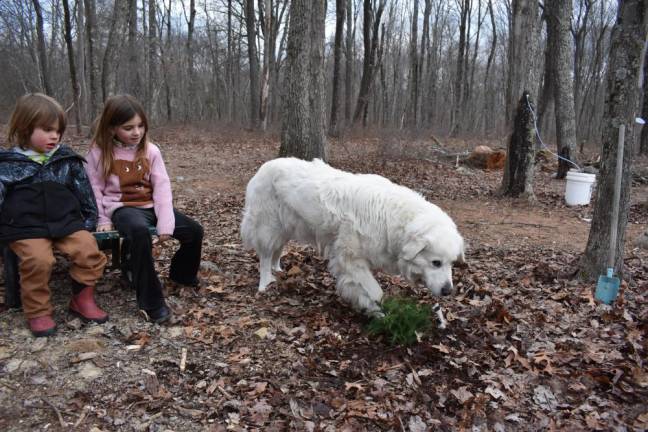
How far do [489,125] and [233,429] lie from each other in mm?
41837

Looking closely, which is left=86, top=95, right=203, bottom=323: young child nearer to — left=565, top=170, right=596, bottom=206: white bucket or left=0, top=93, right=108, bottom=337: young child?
left=0, top=93, right=108, bottom=337: young child

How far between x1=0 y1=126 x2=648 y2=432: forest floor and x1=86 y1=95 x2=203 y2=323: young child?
361 mm

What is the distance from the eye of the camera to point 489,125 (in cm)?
4091

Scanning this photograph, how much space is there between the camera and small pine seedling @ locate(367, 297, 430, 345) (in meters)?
3.70

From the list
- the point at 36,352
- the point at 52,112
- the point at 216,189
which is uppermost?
the point at 52,112

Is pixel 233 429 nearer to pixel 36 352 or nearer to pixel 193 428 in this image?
pixel 193 428

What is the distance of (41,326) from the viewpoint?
11.3 ft

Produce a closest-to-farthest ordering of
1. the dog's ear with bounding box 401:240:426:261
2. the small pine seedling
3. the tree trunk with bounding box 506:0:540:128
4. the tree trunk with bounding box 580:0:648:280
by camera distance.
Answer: the small pine seedling → the dog's ear with bounding box 401:240:426:261 → the tree trunk with bounding box 580:0:648:280 → the tree trunk with bounding box 506:0:540:128

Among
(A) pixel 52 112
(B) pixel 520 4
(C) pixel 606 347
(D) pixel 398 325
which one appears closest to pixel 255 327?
(D) pixel 398 325

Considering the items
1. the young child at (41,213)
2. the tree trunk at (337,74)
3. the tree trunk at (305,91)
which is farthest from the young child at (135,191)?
the tree trunk at (337,74)

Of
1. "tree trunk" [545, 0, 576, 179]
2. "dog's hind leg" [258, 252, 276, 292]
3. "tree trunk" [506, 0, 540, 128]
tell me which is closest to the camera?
"dog's hind leg" [258, 252, 276, 292]

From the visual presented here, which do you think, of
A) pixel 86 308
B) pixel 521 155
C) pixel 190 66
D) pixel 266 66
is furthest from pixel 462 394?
pixel 190 66

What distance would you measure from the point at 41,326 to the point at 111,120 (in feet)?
5.46

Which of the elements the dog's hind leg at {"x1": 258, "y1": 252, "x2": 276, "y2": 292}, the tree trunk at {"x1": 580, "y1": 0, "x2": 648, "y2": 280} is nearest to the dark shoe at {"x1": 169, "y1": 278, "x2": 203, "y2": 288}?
the dog's hind leg at {"x1": 258, "y1": 252, "x2": 276, "y2": 292}
